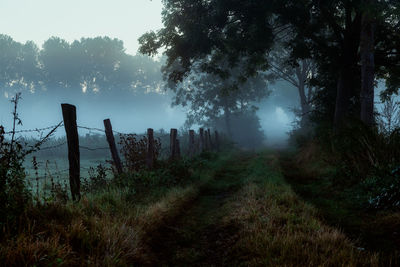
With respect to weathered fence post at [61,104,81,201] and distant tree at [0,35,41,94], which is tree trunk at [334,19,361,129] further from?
distant tree at [0,35,41,94]

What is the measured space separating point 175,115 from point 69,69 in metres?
55.1

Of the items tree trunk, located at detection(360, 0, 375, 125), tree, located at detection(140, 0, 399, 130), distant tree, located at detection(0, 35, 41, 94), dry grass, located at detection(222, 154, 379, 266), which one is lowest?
dry grass, located at detection(222, 154, 379, 266)

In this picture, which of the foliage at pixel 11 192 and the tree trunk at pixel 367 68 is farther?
the tree trunk at pixel 367 68

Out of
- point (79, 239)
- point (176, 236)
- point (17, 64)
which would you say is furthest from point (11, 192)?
point (17, 64)

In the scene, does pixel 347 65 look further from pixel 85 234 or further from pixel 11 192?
pixel 11 192

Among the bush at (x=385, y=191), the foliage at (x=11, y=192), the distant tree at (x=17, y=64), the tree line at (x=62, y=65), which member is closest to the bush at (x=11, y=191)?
the foliage at (x=11, y=192)

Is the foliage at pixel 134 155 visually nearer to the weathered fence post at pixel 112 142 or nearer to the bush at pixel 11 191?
the weathered fence post at pixel 112 142

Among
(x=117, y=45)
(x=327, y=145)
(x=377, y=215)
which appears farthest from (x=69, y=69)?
(x=377, y=215)

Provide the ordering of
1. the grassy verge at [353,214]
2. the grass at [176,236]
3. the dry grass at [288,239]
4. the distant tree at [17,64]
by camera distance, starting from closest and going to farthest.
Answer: the grass at [176,236] → the dry grass at [288,239] → the grassy verge at [353,214] → the distant tree at [17,64]


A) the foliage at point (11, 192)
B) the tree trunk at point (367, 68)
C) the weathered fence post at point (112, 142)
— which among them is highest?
the tree trunk at point (367, 68)

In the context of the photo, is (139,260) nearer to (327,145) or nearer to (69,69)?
(327,145)

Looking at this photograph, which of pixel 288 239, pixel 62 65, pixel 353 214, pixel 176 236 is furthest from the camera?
pixel 62 65

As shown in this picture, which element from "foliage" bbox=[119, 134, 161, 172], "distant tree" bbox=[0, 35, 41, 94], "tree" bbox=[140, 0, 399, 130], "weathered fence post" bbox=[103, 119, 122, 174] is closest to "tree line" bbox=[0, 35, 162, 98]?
"distant tree" bbox=[0, 35, 41, 94]

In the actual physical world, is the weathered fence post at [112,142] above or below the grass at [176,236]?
above
